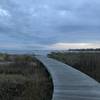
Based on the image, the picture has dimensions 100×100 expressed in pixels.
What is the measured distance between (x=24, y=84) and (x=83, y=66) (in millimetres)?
11441

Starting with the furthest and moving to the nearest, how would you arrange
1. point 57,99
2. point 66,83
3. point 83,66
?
point 83,66
point 66,83
point 57,99

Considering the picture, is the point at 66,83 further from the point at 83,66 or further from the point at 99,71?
the point at 83,66

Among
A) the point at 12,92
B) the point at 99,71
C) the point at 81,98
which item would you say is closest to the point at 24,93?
the point at 12,92

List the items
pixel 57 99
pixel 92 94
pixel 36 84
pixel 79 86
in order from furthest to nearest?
pixel 36 84 → pixel 79 86 → pixel 92 94 → pixel 57 99

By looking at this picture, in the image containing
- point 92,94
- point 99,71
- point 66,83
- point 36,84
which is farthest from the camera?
point 99,71

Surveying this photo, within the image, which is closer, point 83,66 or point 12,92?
point 12,92

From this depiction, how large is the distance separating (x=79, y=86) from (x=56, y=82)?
5.26 ft

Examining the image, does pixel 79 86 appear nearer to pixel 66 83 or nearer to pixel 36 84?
pixel 66 83

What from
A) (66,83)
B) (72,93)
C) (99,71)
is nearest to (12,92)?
(66,83)

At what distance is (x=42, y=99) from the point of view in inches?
560

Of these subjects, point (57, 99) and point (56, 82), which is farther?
point (56, 82)

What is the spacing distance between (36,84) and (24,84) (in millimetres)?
696

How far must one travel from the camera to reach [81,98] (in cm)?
1245

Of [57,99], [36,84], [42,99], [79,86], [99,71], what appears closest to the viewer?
[57,99]
